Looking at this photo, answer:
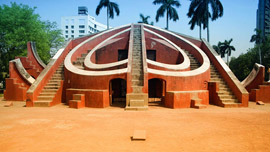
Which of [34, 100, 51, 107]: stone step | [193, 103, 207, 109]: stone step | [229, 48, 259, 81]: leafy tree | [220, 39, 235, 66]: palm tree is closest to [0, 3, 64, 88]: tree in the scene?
[34, 100, 51, 107]: stone step

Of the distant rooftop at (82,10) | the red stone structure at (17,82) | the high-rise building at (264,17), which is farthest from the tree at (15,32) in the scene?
the distant rooftop at (82,10)

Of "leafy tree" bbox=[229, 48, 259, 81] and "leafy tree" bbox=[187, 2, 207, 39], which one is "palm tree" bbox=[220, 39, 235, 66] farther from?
"leafy tree" bbox=[187, 2, 207, 39]

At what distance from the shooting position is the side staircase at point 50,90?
7.92m

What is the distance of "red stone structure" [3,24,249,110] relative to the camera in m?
7.46

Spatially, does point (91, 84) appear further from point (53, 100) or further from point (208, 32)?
point (208, 32)

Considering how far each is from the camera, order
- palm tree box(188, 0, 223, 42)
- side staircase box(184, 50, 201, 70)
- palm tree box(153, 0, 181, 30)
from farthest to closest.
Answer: palm tree box(153, 0, 181, 30), palm tree box(188, 0, 223, 42), side staircase box(184, 50, 201, 70)

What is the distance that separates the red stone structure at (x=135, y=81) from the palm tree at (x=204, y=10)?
9.78 metres

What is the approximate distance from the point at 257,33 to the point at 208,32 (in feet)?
67.7

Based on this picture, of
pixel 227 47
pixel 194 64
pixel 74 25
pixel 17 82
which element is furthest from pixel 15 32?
pixel 74 25

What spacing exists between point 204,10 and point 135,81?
16471 mm

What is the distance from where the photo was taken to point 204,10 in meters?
20.4

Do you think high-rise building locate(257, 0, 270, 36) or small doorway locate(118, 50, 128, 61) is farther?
high-rise building locate(257, 0, 270, 36)

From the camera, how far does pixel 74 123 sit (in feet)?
16.0

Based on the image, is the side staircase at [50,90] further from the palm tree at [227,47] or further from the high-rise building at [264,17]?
the high-rise building at [264,17]
